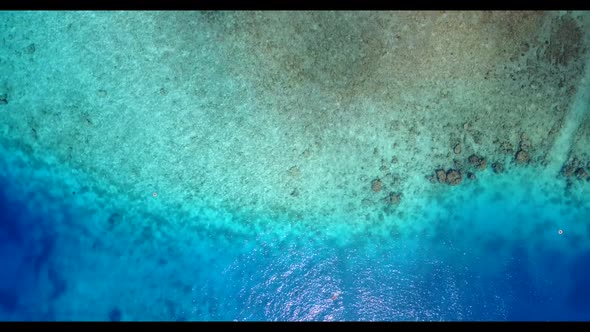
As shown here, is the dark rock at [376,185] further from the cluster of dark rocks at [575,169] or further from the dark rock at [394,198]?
the cluster of dark rocks at [575,169]

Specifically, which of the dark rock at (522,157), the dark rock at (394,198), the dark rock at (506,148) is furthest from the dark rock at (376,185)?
the dark rock at (522,157)

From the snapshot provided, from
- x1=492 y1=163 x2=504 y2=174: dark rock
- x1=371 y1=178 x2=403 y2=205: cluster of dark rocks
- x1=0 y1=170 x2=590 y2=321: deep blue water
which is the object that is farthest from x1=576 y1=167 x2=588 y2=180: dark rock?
x1=371 y1=178 x2=403 y2=205: cluster of dark rocks

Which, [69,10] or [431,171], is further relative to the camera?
[431,171]

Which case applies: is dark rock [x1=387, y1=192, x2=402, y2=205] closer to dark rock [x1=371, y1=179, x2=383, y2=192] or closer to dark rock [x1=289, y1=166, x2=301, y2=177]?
dark rock [x1=371, y1=179, x2=383, y2=192]
